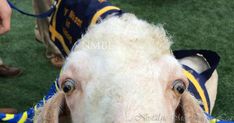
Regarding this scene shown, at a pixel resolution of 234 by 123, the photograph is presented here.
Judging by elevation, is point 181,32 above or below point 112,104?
below

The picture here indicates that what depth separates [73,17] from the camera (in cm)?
223

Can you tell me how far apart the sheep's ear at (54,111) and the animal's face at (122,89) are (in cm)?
5

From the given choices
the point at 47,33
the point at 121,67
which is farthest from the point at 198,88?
the point at 47,33

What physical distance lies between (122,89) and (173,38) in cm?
219

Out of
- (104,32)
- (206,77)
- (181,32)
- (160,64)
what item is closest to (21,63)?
(181,32)

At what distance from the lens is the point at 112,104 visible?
1.10 metres

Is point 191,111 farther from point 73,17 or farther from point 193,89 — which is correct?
point 73,17

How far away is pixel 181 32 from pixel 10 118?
1.86 metres

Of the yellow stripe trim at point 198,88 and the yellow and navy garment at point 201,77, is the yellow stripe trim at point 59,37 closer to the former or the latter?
the yellow and navy garment at point 201,77

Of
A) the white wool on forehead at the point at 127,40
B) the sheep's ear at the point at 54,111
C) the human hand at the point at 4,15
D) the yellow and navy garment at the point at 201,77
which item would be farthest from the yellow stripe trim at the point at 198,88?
the human hand at the point at 4,15

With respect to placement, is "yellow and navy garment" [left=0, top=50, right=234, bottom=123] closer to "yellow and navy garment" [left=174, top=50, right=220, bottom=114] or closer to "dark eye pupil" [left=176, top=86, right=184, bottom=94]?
"yellow and navy garment" [left=174, top=50, right=220, bottom=114]

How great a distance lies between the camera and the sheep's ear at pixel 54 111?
127 centimetres

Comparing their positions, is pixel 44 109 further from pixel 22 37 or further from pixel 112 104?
pixel 22 37

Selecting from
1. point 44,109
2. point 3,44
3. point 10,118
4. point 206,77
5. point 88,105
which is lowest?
point 3,44
